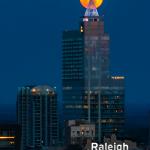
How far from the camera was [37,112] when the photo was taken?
162 metres

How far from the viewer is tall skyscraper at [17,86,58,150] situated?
521 ft

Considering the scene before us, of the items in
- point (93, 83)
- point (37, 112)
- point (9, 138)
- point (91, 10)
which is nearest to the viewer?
point (9, 138)

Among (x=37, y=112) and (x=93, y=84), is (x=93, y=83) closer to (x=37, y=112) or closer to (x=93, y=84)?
(x=93, y=84)

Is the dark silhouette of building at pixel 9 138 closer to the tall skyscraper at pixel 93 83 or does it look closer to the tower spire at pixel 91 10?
the tower spire at pixel 91 10

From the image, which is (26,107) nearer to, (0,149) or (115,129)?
(115,129)

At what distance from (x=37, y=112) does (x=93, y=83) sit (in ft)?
44.2

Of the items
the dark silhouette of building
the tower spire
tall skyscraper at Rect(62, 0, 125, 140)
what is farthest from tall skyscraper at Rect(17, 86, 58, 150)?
the dark silhouette of building

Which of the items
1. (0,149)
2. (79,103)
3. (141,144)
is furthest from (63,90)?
(0,149)

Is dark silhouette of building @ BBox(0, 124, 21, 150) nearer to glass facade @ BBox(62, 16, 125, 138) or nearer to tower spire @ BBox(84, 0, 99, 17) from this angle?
tower spire @ BBox(84, 0, 99, 17)

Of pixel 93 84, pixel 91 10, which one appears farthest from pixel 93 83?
pixel 91 10

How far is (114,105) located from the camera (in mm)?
171750

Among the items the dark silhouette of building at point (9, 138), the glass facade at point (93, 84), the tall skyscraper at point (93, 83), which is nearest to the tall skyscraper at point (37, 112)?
the glass facade at point (93, 84)

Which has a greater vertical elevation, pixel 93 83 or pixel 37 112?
pixel 93 83

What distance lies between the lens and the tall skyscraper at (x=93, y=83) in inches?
6673
